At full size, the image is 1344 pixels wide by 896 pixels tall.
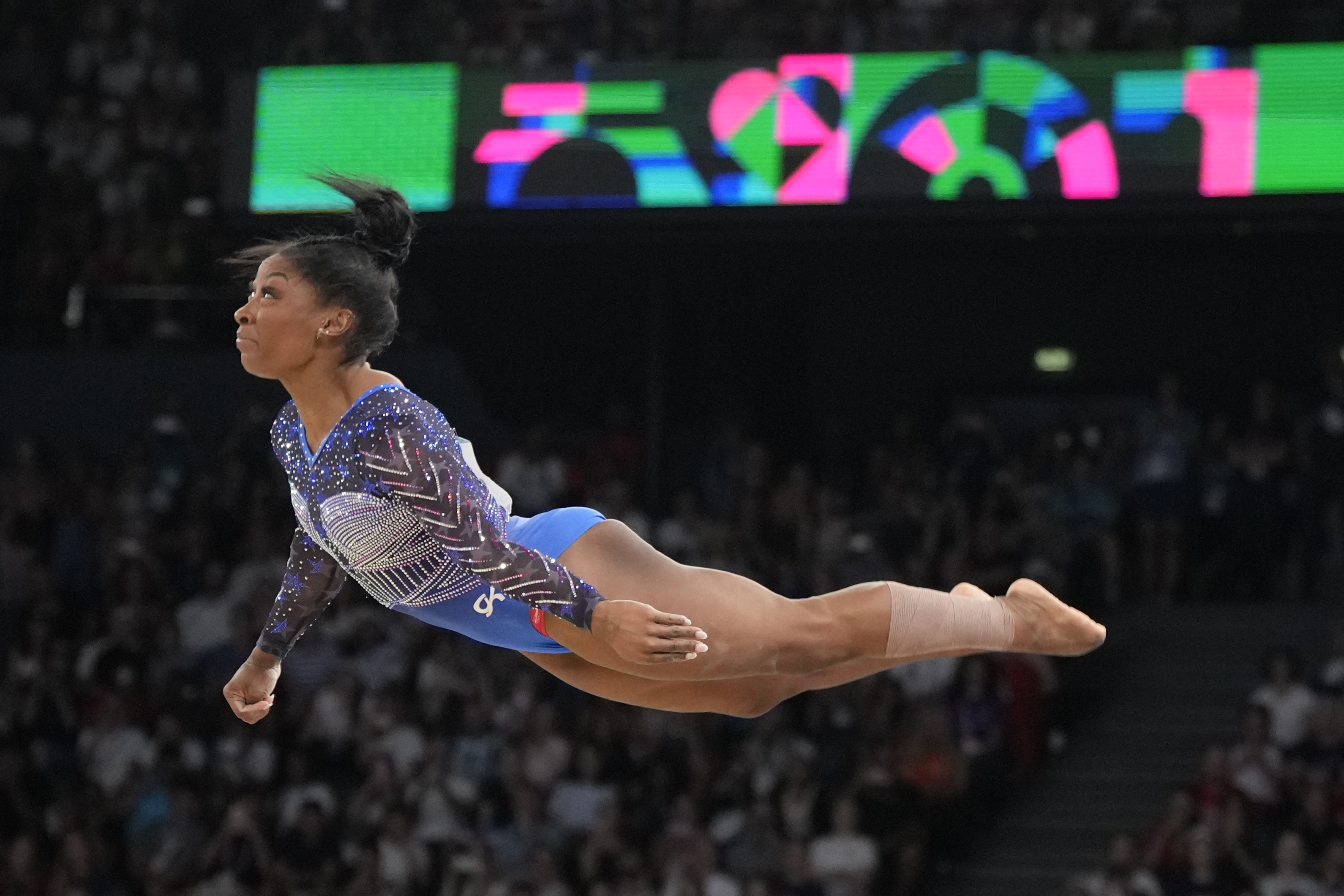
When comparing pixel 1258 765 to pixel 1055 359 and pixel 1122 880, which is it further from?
pixel 1055 359

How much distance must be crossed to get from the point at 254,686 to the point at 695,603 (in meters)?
1.12

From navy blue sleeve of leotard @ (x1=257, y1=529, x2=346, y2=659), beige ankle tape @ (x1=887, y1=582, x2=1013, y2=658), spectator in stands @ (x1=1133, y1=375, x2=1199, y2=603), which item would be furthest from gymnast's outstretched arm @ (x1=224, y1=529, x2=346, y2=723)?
spectator in stands @ (x1=1133, y1=375, x2=1199, y2=603)

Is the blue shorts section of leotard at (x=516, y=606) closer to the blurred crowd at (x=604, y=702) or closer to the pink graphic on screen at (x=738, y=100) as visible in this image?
the blurred crowd at (x=604, y=702)

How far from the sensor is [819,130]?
33.5ft

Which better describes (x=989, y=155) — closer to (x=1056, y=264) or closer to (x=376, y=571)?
(x=1056, y=264)

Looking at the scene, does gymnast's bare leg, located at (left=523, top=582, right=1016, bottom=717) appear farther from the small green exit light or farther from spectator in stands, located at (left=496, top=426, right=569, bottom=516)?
→ the small green exit light

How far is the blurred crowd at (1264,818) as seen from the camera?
7.79 metres

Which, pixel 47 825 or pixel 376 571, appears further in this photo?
pixel 47 825

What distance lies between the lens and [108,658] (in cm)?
1009

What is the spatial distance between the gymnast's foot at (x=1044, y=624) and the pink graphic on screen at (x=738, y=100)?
21.1ft

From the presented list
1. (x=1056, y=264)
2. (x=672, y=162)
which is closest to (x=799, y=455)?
(x=1056, y=264)

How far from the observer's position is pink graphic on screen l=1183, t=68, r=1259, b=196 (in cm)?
978

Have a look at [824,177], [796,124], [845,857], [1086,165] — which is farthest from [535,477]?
[1086,165]

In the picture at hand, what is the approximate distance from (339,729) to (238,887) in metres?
1.10
